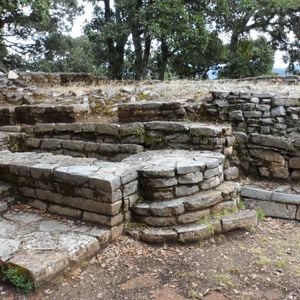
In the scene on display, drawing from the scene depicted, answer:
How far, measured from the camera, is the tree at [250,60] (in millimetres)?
14875

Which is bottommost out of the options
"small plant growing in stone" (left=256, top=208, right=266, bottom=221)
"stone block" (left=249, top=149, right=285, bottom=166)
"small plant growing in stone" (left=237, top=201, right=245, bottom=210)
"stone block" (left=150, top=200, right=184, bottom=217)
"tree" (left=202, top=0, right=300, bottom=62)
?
"small plant growing in stone" (left=256, top=208, right=266, bottom=221)

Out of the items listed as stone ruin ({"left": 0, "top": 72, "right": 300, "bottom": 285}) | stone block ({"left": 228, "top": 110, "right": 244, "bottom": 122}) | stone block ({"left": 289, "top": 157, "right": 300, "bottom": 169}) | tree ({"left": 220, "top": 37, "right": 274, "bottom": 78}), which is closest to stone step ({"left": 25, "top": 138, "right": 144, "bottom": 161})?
stone ruin ({"left": 0, "top": 72, "right": 300, "bottom": 285})

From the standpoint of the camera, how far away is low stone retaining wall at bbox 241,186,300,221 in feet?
13.8

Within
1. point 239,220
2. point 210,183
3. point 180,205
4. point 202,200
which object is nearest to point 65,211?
point 180,205

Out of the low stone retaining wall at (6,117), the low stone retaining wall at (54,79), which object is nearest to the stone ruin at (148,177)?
the low stone retaining wall at (6,117)

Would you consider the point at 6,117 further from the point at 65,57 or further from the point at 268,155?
the point at 65,57

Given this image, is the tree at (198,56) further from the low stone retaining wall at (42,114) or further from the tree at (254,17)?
the low stone retaining wall at (42,114)

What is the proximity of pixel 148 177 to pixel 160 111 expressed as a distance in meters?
2.10

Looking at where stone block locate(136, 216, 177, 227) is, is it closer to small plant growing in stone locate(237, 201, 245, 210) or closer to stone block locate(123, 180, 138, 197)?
stone block locate(123, 180, 138, 197)

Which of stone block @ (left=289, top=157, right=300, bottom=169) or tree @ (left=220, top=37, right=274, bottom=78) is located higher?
tree @ (left=220, top=37, right=274, bottom=78)

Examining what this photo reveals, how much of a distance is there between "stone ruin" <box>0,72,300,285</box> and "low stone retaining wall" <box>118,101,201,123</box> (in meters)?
0.02

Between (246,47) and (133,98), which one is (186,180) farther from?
(246,47)

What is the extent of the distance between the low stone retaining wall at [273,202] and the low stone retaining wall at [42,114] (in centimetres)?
294

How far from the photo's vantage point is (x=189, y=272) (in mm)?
3049
